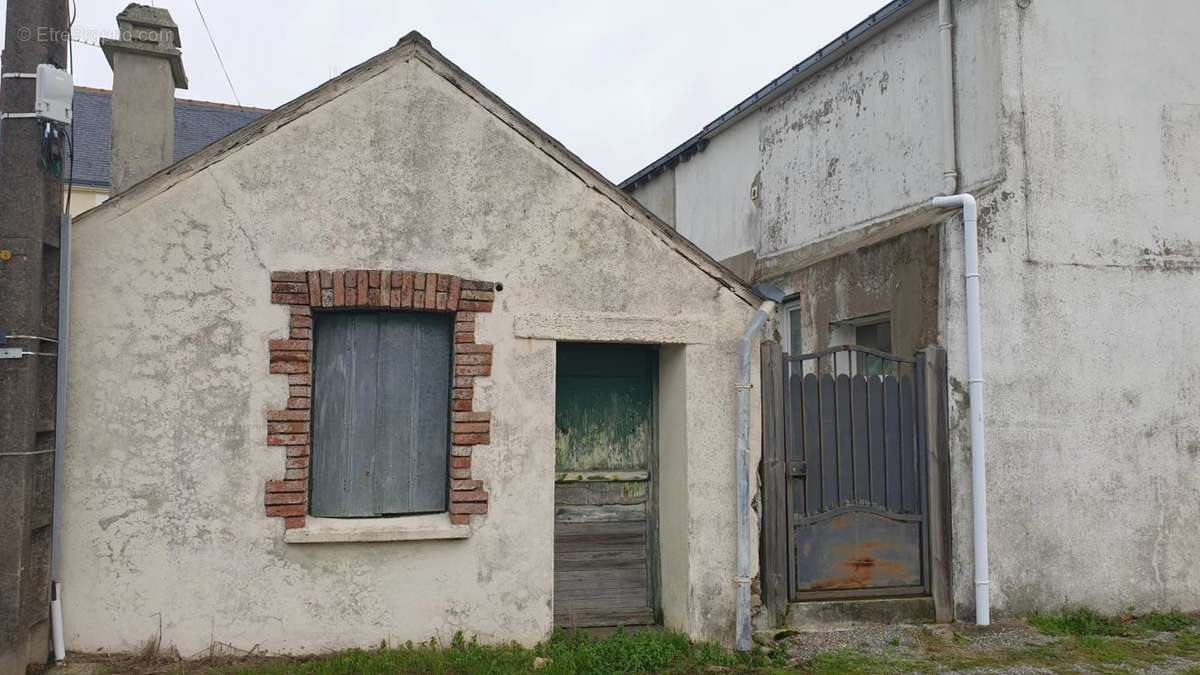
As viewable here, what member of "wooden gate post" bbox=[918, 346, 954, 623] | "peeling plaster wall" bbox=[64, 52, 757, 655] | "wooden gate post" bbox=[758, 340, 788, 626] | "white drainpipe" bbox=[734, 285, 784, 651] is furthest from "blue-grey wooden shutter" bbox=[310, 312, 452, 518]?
"wooden gate post" bbox=[918, 346, 954, 623]

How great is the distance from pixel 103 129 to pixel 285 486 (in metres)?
17.9

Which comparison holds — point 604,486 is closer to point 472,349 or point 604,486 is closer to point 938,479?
point 472,349

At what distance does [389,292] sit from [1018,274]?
485 cm

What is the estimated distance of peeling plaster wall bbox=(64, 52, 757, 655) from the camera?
17.7 ft

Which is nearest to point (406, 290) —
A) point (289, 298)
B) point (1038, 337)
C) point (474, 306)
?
point (474, 306)

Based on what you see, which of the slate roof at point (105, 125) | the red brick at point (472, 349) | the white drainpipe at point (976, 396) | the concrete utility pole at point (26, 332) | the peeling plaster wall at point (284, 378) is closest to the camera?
the concrete utility pole at point (26, 332)

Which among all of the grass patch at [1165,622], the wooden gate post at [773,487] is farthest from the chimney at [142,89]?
the grass patch at [1165,622]

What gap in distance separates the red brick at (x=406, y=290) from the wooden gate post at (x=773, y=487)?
8.51 ft

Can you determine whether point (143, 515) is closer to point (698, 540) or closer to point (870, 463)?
point (698, 540)

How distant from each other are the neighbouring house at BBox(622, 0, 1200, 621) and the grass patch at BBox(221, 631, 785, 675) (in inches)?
31.6

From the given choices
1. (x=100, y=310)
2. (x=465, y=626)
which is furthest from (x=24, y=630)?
(x=465, y=626)

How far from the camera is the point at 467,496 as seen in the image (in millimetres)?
5844

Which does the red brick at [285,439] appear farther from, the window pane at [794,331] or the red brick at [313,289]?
the window pane at [794,331]

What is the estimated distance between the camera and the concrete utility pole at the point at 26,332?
4.88m
